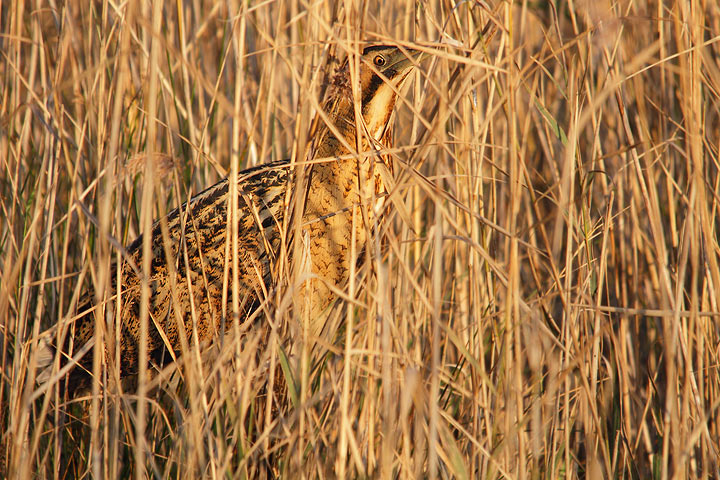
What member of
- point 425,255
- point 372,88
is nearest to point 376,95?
point 372,88

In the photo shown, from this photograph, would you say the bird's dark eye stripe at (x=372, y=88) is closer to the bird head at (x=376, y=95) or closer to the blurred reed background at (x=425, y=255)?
the bird head at (x=376, y=95)

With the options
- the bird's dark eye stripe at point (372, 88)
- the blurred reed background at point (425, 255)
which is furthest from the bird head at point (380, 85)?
the blurred reed background at point (425, 255)

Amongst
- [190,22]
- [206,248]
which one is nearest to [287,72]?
[190,22]

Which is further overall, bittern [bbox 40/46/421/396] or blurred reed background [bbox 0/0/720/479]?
bittern [bbox 40/46/421/396]

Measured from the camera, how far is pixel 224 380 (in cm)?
133

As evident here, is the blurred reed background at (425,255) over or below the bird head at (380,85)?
below

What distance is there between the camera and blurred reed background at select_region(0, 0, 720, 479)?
1293 millimetres

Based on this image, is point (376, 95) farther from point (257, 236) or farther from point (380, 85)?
point (257, 236)

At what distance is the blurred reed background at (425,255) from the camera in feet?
4.24

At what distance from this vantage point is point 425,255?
185cm

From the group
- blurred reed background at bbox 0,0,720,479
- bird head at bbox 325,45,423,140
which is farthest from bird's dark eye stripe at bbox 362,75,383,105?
blurred reed background at bbox 0,0,720,479

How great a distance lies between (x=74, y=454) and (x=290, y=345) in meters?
0.76

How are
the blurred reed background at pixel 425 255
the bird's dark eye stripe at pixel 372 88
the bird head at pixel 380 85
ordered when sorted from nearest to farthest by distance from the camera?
1. the blurred reed background at pixel 425 255
2. the bird head at pixel 380 85
3. the bird's dark eye stripe at pixel 372 88

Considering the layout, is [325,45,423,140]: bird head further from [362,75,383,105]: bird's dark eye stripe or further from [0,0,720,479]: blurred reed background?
[0,0,720,479]: blurred reed background
